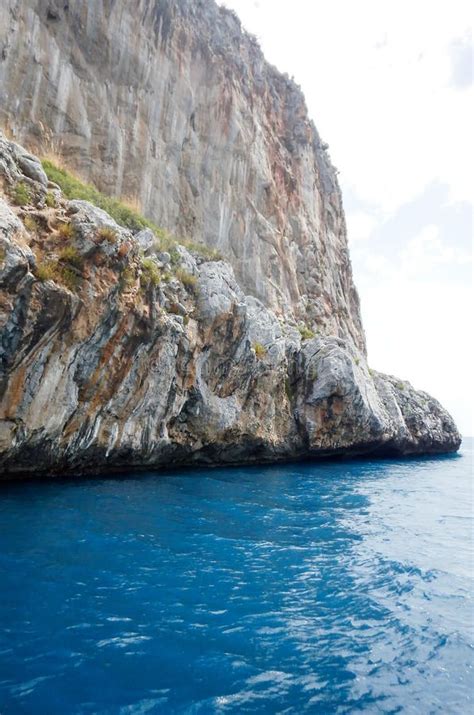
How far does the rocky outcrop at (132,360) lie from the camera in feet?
49.3

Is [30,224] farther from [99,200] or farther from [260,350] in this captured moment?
[260,350]

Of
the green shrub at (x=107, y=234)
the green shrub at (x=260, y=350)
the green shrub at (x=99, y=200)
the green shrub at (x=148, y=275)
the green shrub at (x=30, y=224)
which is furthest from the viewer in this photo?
the green shrub at (x=260, y=350)

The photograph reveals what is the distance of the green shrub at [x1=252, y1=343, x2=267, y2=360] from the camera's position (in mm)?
27862

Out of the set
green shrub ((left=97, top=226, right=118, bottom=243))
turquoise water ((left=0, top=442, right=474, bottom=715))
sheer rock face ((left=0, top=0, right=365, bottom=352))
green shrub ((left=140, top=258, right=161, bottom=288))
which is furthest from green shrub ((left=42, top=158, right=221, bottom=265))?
turquoise water ((left=0, top=442, right=474, bottom=715))

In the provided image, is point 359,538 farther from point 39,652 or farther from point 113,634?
point 39,652

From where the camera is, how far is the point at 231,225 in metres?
38.6

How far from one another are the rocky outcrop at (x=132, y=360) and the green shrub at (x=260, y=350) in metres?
0.09

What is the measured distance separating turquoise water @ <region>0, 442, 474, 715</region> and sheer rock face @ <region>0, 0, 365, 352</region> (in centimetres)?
2352

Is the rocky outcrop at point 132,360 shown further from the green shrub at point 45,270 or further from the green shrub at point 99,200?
the green shrub at point 99,200

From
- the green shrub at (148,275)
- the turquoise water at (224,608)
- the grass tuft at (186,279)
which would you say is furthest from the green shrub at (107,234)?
the turquoise water at (224,608)

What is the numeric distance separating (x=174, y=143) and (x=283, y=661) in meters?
35.9

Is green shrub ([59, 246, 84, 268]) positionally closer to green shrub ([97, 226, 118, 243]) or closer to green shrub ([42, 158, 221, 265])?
green shrub ([97, 226, 118, 243])

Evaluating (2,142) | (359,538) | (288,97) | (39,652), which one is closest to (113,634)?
(39,652)

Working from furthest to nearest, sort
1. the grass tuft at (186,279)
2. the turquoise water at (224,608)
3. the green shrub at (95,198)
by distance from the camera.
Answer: the grass tuft at (186,279) → the green shrub at (95,198) → the turquoise water at (224,608)
